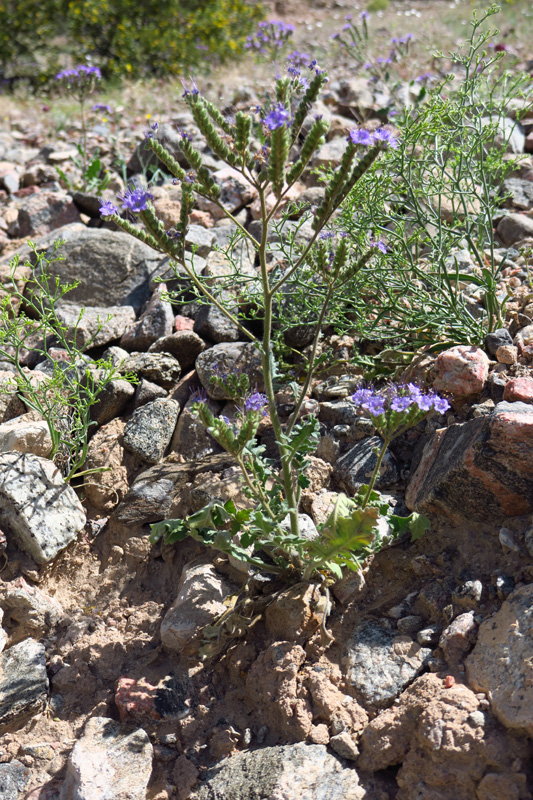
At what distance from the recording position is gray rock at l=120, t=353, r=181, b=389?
3.84m

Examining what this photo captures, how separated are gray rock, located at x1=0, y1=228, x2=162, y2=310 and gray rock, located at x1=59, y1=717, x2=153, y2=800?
2.74 m

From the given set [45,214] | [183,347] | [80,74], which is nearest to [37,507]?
[183,347]

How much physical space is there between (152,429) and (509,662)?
6.90 ft

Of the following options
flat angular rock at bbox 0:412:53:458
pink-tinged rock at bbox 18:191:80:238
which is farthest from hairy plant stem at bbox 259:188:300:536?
pink-tinged rock at bbox 18:191:80:238

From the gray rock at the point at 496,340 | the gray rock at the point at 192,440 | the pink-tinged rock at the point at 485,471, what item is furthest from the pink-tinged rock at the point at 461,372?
the gray rock at the point at 192,440

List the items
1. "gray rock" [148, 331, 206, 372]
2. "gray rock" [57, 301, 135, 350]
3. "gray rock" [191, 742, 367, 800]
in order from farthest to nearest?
1. "gray rock" [57, 301, 135, 350]
2. "gray rock" [148, 331, 206, 372]
3. "gray rock" [191, 742, 367, 800]

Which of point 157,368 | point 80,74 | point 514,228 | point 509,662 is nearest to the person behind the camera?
point 509,662

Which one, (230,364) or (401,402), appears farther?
(230,364)

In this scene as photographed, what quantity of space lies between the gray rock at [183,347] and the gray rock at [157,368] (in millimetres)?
81

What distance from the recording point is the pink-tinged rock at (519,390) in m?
2.85

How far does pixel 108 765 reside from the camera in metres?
2.41

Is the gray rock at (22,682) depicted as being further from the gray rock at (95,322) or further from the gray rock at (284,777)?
the gray rock at (95,322)

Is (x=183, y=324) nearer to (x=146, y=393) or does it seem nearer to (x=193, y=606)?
(x=146, y=393)

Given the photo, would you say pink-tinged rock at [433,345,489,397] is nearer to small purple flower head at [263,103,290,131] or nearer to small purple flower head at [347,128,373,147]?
small purple flower head at [347,128,373,147]
